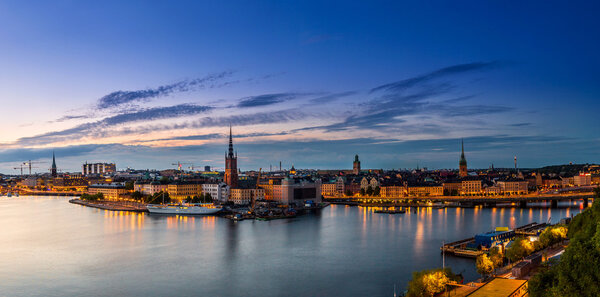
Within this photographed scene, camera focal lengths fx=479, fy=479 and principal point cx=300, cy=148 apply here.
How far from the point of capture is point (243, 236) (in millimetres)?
17828

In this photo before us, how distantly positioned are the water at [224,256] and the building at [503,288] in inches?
97.0

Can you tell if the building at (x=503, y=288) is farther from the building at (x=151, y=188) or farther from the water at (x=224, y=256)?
the building at (x=151, y=188)

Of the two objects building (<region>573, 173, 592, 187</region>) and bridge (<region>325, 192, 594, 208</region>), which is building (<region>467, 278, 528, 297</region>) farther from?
building (<region>573, 173, 592, 187</region>)

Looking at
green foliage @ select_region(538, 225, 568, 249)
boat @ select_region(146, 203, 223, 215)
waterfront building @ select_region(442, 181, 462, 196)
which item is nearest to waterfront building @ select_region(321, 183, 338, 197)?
waterfront building @ select_region(442, 181, 462, 196)

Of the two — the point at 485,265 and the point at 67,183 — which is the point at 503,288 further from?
the point at 67,183

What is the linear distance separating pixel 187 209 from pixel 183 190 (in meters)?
7.80

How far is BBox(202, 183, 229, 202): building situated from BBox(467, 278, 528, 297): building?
26.8m

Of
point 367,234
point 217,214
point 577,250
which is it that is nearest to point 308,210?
point 217,214

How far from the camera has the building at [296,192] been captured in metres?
32.3

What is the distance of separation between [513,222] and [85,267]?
56.6 feet

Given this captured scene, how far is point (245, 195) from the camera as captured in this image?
32.7 m

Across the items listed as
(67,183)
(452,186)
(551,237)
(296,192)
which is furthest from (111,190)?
(551,237)

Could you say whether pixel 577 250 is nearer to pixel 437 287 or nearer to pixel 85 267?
pixel 437 287

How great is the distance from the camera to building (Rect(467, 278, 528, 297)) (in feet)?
22.5
